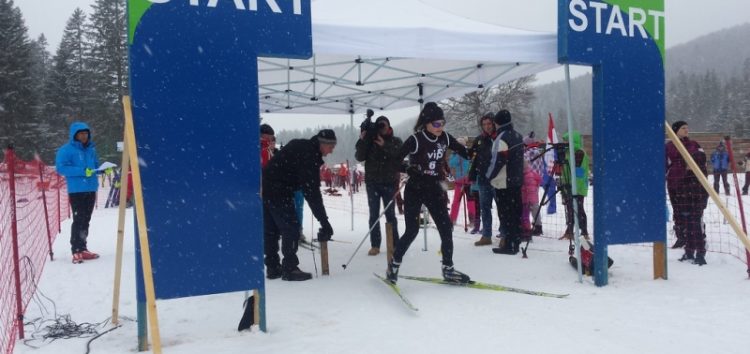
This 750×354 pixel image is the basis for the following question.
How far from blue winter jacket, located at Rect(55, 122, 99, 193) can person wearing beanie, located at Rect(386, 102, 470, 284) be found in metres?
4.26

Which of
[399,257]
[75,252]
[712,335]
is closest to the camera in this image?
[712,335]

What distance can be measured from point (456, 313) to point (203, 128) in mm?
Result: 2355

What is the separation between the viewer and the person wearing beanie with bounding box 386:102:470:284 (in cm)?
471

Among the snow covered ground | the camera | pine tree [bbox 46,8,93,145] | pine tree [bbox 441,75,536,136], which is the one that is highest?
pine tree [bbox 46,8,93,145]

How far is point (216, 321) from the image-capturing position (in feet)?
12.8

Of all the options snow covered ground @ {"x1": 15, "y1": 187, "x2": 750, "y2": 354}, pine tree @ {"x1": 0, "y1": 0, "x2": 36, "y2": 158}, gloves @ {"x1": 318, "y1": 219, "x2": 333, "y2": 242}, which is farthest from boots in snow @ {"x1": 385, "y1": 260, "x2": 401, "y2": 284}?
pine tree @ {"x1": 0, "y1": 0, "x2": 36, "y2": 158}

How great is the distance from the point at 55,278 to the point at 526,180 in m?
6.32

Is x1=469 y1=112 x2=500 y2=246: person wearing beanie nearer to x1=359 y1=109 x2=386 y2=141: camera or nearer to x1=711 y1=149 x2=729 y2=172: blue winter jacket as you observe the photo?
x1=359 y1=109 x2=386 y2=141: camera

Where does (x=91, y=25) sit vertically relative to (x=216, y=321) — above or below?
above

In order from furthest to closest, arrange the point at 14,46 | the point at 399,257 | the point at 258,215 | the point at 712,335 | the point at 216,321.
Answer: the point at 14,46 < the point at 399,257 < the point at 216,321 < the point at 258,215 < the point at 712,335

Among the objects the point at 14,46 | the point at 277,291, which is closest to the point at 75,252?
the point at 277,291

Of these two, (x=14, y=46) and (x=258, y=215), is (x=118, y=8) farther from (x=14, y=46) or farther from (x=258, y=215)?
(x=258, y=215)

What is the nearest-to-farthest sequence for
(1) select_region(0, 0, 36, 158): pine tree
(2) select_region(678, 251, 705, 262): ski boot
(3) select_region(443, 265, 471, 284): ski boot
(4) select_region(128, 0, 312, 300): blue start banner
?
(4) select_region(128, 0, 312, 300): blue start banner, (3) select_region(443, 265, 471, 284): ski boot, (2) select_region(678, 251, 705, 262): ski boot, (1) select_region(0, 0, 36, 158): pine tree

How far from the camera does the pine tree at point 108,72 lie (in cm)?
3762
